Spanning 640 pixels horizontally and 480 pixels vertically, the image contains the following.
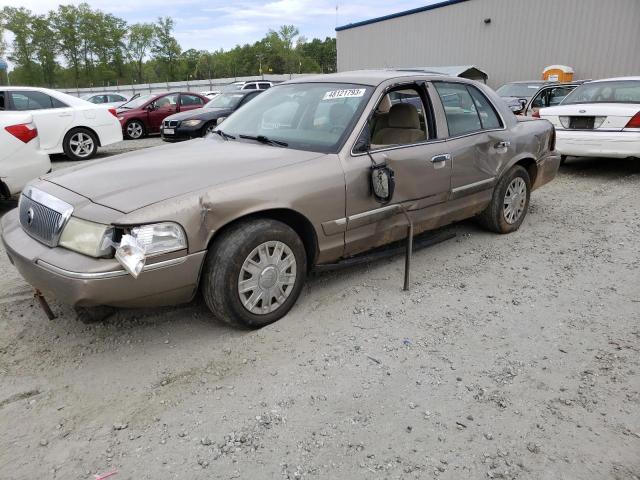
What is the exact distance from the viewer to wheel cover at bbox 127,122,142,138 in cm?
1396

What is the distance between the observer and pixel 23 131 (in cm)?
561

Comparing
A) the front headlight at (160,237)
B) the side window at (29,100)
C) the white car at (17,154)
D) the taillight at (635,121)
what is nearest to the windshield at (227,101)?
the side window at (29,100)

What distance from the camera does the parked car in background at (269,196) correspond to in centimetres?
268

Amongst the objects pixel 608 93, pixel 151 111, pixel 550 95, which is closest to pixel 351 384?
pixel 608 93

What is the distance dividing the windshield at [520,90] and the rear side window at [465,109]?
31.4 feet

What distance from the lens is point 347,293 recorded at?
3736 millimetres

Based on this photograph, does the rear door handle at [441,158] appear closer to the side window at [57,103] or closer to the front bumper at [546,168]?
the front bumper at [546,168]

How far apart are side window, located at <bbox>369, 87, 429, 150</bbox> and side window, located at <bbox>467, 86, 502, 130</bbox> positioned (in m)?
0.79

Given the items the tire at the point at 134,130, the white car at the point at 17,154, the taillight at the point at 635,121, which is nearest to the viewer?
the white car at the point at 17,154

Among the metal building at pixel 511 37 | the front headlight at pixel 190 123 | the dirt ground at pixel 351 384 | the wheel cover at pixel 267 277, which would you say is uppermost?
the metal building at pixel 511 37

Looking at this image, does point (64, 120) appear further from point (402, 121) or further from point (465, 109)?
point (465, 109)

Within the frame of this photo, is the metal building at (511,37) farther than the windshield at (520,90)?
Yes

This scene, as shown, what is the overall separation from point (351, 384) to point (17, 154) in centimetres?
491

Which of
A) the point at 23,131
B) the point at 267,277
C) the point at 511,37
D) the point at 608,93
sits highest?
the point at 511,37
